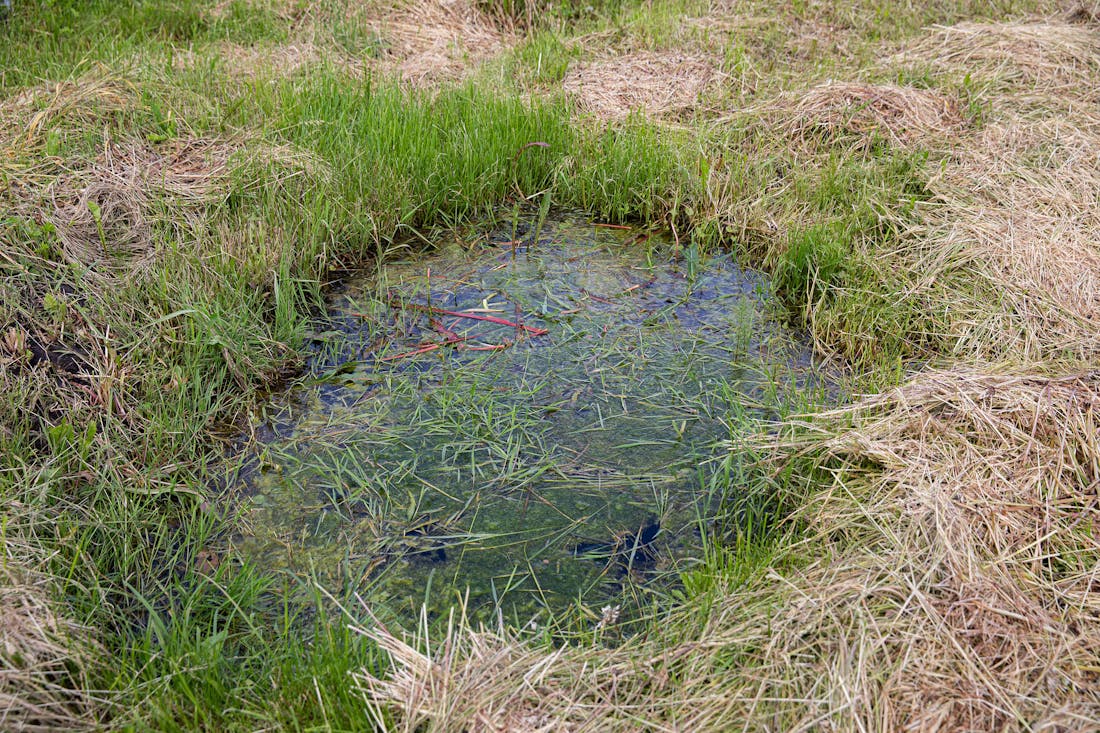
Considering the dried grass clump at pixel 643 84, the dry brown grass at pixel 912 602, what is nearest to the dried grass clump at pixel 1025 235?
the dry brown grass at pixel 912 602

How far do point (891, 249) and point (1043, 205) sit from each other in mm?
667

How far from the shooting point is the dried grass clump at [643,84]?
4523mm

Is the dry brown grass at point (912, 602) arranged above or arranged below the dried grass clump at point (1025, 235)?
below

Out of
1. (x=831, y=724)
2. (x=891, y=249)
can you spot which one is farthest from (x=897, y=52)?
(x=831, y=724)

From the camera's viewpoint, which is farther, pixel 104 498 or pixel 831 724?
pixel 104 498

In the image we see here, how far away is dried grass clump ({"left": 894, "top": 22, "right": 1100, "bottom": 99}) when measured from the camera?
4.46 metres

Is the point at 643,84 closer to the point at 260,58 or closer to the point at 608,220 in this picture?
the point at 608,220

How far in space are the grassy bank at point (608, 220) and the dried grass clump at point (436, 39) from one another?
3cm

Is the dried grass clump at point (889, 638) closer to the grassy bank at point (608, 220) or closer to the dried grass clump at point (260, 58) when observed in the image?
the grassy bank at point (608, 220)

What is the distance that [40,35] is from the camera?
178 inches

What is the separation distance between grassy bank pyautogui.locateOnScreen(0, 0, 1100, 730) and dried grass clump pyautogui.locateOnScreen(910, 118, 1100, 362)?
0.7 inches

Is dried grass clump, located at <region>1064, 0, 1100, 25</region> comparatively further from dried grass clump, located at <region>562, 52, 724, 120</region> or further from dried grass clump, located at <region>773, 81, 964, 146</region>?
dried grass clump, located at <region>562, 52, 724, 120</region>

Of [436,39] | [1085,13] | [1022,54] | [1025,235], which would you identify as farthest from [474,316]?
[1085,13]

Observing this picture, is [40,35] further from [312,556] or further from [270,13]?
[312,556]
